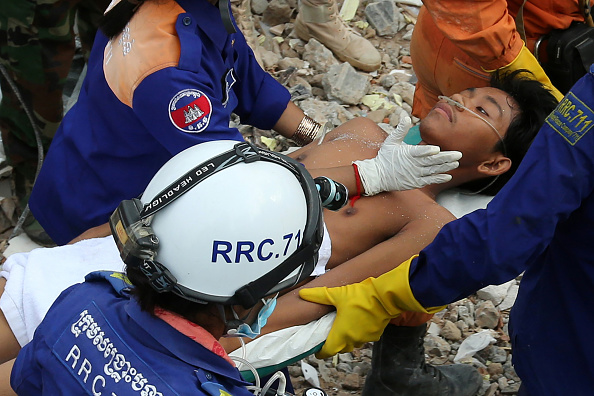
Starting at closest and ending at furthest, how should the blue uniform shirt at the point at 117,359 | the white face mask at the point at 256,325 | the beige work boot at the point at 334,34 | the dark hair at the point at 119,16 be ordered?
the blue uniform shirt at the point at 117,359 → the white face mask at the point at 256,325 → the dark hair at the point at 119,16 → the beige work boot at the point at 334,34

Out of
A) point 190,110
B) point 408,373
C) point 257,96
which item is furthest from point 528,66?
point 190,110

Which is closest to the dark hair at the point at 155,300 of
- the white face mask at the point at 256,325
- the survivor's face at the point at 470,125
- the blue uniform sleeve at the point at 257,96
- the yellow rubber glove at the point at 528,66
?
the white face mask at the point at 256,325

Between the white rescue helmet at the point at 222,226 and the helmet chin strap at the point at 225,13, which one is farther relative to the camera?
the helmet chin strap at the point at 225,13

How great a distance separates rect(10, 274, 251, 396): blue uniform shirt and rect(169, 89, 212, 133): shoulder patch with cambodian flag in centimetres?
87

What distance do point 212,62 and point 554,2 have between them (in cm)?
195

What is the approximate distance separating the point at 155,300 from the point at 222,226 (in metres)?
0.24

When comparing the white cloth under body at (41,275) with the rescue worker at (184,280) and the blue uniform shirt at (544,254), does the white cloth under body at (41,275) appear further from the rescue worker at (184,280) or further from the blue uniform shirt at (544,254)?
the blue uniform shirt at (544,254)

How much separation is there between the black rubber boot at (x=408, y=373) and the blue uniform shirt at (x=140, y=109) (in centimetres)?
112

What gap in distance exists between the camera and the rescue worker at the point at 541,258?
1812mm

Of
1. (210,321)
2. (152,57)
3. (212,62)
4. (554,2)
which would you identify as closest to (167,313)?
(210,321)

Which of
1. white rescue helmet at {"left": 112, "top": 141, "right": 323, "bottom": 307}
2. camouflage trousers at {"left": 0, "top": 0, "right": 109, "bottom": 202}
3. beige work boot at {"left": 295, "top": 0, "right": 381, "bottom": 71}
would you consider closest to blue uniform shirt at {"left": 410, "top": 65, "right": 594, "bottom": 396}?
white rescue helmet at {"left": 112, "top": 141, "right": 323, "bottom": 307}

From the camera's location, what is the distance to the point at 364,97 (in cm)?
474

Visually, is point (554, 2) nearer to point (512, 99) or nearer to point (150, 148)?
point (512, 99)

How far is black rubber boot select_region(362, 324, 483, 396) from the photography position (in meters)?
2.94
